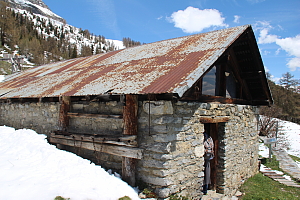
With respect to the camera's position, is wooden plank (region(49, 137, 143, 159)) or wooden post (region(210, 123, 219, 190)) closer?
wooden plank (region(49, 137, 143, 159))

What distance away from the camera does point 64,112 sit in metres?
6.17

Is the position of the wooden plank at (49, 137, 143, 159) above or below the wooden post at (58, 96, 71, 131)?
below

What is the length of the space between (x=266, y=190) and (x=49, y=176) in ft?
20.9

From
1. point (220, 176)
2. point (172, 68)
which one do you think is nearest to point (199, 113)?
point (172, 68)

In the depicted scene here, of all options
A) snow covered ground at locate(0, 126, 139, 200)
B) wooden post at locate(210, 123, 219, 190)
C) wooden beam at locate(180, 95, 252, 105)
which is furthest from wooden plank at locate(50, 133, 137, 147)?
wooden post at locate(210, 123, 219, 190)

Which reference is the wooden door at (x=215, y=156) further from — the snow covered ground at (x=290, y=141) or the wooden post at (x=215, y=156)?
the snow covered ground at (x=290, y=141)

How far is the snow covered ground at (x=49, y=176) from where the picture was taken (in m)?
3.78

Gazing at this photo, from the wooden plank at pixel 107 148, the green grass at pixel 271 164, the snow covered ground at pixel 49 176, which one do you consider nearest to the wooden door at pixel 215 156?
the wooden plank at pixel 107 148

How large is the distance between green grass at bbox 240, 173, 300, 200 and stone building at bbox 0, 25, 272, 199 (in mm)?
368

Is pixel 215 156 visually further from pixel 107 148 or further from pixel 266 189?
pixel 107 148

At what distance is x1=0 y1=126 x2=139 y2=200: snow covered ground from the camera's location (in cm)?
378

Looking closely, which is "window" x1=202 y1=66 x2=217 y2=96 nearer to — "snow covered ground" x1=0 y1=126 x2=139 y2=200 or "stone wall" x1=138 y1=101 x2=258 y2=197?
"stone wall" x1=138 y1=101 x2=258 y2=197

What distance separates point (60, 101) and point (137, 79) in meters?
2.55

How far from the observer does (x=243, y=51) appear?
7.00 m
